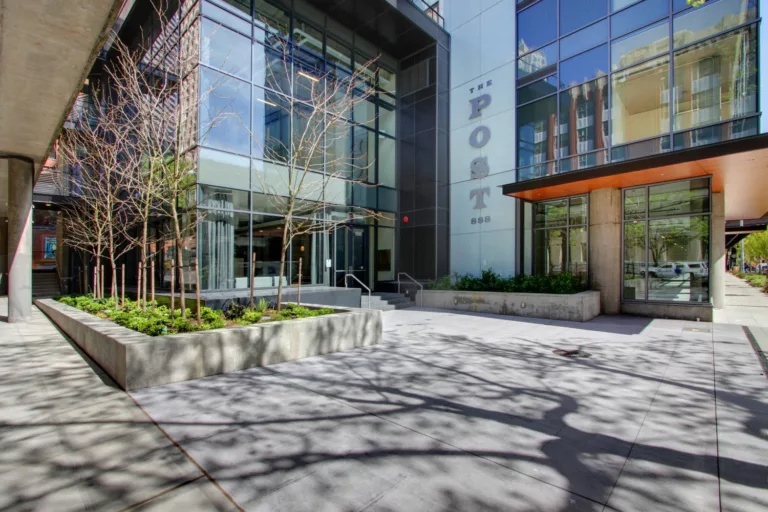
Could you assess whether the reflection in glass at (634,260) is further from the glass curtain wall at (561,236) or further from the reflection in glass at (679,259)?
the glass curtain wall at (561,236)

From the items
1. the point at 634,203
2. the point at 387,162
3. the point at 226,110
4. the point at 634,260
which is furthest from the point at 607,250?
the point at 226,110

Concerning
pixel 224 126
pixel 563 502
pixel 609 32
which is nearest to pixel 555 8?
pixel 609 32

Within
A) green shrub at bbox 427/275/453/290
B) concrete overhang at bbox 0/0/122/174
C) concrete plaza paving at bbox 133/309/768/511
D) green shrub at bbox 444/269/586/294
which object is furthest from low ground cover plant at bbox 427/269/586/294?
concrete overhang at bbox 0/0/122/174

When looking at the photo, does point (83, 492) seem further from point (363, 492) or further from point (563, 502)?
point (563, 502)

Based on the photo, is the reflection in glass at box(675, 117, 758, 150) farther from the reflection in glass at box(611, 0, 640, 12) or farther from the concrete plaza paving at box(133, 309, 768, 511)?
the concrete plaza paving at box(133, 309, 768, 511)

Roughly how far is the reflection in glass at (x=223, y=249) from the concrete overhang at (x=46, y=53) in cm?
518

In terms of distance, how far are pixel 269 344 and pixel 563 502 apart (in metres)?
4.93

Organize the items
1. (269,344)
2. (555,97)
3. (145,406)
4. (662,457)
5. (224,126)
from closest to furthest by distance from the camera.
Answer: (662,457) → (145,406) → (269,344) → (224,126) → (555,97)

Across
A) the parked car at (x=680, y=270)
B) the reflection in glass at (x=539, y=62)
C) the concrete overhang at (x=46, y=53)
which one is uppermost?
the reflection in glass at (x=539, y=62)

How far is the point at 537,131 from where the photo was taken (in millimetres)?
15766

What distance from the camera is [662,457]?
340 cm

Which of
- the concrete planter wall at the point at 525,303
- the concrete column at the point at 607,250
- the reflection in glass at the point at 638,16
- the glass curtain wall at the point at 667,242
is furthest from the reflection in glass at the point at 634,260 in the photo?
the reflection in glass at the point at 638,16

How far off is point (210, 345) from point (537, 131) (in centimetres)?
1496

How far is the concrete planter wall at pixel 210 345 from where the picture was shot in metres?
5.20
